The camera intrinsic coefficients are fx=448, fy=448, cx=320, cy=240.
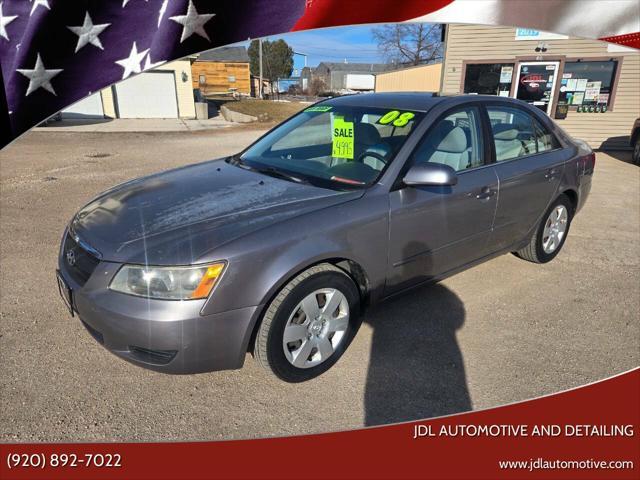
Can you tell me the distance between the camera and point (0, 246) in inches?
188

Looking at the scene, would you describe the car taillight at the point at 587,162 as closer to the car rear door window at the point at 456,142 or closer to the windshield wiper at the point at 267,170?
the car rear door window at the point at 456,142

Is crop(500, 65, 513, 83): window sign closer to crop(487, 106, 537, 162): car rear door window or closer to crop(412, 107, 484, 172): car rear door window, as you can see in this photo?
crop(487, 106, 537, 162): car rear door window

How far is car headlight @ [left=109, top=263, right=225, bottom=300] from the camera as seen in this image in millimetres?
2234

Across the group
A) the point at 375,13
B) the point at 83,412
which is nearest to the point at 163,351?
the point at 83,412

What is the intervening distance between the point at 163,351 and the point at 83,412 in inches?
26.2

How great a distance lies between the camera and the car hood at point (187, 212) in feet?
7.63

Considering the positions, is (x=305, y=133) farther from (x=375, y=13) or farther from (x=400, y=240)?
(x=375, y=13)

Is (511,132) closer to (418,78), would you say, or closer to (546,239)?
(546,239)

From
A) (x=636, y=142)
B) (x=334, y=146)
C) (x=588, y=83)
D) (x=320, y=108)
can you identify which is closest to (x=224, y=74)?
(x=588, y=83)

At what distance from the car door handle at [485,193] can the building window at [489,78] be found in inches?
457

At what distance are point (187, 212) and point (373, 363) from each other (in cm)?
154

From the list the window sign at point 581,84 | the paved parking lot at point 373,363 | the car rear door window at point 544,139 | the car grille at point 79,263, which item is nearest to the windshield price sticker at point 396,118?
the paved parking lot at point 373,363

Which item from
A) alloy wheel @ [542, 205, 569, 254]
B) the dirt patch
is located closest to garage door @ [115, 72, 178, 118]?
the dirt patch

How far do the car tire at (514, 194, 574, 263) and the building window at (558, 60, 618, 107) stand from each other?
10710mm
